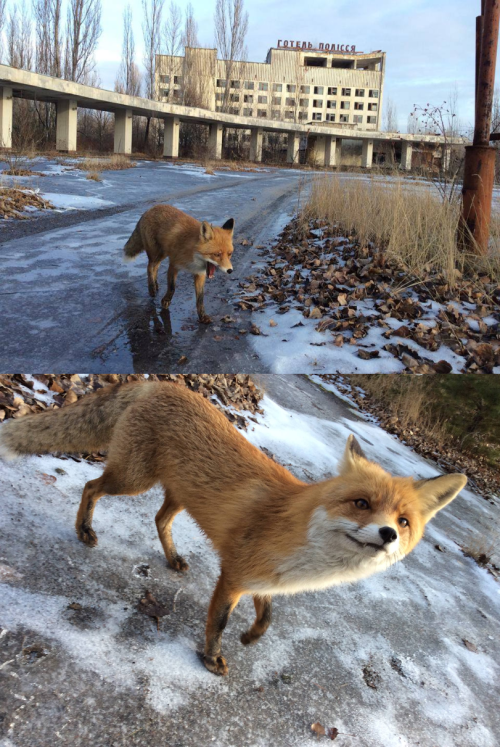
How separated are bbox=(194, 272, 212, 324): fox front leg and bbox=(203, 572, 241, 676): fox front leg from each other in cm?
163

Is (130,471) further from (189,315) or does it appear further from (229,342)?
(189,315)

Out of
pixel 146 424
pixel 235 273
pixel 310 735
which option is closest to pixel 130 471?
pixel 146 424

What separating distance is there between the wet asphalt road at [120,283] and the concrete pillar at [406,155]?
1.49 meters

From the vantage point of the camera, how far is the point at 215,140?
4000 millimetres

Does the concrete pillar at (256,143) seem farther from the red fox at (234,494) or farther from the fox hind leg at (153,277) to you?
the red fox at (234,494)

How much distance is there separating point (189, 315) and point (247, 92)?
1.82 metres

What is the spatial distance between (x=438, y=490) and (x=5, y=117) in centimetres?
405

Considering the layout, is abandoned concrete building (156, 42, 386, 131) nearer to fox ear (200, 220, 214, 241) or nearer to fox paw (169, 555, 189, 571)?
fox ear (200, 220, 214, 241)

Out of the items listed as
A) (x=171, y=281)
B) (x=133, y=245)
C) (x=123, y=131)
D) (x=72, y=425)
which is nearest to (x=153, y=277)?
(x=171, y=281)

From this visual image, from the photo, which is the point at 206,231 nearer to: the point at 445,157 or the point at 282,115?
the point at 282,115

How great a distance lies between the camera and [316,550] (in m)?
1.60

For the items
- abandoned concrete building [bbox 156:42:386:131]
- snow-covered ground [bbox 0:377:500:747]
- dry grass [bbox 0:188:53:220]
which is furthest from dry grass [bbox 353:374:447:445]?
dry grass [bbox 0:188:53:220]

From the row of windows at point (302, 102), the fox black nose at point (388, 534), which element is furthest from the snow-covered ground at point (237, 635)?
the row of windows at point (302, 102)

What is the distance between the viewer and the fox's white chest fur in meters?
Answer: 1.44
